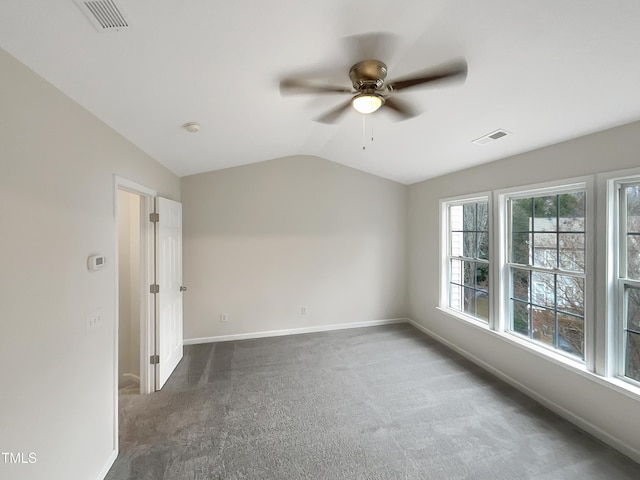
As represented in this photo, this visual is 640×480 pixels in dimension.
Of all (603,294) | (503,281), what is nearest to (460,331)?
(503,281)

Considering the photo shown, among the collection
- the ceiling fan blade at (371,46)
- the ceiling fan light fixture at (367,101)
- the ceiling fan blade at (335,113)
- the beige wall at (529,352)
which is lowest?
the beige wall at (529,352)

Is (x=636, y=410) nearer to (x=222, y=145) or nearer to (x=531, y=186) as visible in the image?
(x=531, y=186)

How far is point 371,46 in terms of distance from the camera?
5.30ft

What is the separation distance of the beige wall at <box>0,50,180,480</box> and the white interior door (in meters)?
0.85

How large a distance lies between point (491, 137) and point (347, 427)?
2894 millimetres

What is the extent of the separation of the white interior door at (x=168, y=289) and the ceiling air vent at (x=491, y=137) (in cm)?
325

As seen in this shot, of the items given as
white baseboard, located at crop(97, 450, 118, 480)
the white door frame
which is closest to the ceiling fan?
the white door frame

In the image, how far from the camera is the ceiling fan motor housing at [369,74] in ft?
5.39

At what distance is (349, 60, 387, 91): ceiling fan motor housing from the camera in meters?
1.64

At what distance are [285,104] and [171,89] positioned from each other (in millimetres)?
853

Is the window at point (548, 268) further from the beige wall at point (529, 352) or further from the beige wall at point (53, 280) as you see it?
the beige wall at point (53, 280)

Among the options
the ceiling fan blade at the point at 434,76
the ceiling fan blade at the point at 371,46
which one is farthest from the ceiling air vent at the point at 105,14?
the ceiling fan blade at the point at 434,76

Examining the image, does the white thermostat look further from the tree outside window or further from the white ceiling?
the tree outside window

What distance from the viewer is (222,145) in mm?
2979
